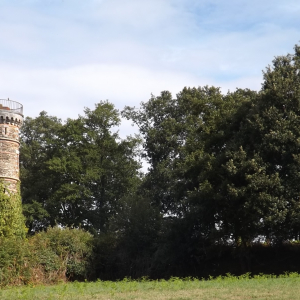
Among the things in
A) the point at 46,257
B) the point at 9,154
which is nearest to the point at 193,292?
the point at 46,257

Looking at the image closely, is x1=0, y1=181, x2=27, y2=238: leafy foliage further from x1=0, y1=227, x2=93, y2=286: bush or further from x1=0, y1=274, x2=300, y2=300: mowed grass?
x1=0, y1=274, x2=300, y2=300: mowed grass

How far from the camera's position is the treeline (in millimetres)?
33188

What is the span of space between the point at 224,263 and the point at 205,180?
6.18 meters

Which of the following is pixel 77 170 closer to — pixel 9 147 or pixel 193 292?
pixel 9 147

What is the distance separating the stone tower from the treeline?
721 cm

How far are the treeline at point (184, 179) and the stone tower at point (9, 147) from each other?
7.21 m

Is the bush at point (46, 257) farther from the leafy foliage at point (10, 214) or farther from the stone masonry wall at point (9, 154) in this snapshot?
the stone masonry wall at point (9, 154)

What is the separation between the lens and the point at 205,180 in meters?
34.6

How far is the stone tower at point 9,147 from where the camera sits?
38.1 metres

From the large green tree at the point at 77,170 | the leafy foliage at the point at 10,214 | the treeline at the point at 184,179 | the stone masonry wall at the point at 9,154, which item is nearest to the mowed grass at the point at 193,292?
the treeline at the point at 184,179

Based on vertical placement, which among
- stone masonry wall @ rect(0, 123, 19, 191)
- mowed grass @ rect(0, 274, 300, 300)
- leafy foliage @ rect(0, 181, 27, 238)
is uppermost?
stone masonry wall @ rect(0, 123, 19, 191)

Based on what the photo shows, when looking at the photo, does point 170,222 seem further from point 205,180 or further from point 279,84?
point 279,84

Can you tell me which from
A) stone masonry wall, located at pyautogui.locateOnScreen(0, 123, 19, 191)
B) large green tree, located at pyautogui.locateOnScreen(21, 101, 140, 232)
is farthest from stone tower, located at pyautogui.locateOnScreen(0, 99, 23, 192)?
large green tree, located at pyautogui.locateOnScreen(21, 101, 140, 232)

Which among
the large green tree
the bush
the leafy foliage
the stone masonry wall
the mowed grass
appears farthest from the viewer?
the large green tree
